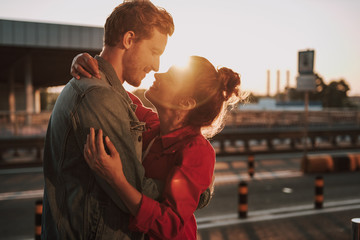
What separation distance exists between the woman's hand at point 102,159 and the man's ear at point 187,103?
577mm

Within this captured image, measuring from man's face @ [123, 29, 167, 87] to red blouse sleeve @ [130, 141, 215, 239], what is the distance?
1.63 ft

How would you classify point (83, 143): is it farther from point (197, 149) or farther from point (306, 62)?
point (306, 62)

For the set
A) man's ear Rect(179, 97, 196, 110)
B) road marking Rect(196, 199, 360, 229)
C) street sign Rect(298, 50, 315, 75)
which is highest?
street sign Rect(298, 50, 315, 75)

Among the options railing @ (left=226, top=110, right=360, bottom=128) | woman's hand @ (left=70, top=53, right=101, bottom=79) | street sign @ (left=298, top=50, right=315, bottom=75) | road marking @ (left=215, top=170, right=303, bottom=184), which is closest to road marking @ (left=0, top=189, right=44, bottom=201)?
road marking @ (left=215, top=170, right=303, bottom=184)

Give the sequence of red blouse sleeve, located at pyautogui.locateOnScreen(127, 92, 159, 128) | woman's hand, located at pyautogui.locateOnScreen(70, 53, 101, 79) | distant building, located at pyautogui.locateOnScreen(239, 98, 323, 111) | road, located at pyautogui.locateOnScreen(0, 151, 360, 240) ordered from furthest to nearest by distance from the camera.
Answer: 1. distant building, located at pyautogui.locateOnScreen(239, 98, 323, 111)
2. road, located at pyautogui.locateOnScreen(0, 151, 360, 240)
3. red blouse sleeve, located at pyautogui.locateOnScreen(127, 92, 159, 128)
4. woman's hand, located at pyautogui.locateOnScreen(70, 53, 101, 79)

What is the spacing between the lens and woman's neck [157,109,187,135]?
2031mm

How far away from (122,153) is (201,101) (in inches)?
23.8

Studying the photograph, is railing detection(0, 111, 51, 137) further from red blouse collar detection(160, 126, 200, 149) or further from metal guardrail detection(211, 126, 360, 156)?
red blouse collar detection(160, 126, 200, 149)

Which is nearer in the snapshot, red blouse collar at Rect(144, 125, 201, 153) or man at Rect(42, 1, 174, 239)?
man at Rect(42, 1, 174, 239)

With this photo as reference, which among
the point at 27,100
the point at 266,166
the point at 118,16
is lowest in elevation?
the point at 266,166

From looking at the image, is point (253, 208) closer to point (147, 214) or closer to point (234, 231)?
point (234, 231)

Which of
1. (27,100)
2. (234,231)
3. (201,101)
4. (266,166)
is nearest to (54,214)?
(201,101)

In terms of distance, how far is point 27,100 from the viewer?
67.9 feet

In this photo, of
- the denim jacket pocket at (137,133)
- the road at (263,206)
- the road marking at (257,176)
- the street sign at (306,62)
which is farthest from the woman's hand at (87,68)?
the street sign at (306,62)
